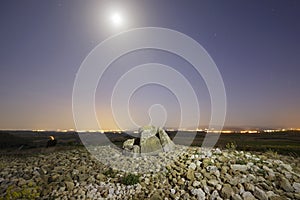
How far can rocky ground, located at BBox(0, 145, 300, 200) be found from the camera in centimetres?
915

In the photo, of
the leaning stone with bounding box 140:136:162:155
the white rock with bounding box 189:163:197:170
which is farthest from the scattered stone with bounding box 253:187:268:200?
the leaning stone with bounding box 140:136:162:155

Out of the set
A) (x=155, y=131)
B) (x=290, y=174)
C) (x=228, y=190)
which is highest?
(x=155, y=131)

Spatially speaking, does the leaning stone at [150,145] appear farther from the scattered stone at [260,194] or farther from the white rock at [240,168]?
the scattered stone at [260,194]

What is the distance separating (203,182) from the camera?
9.66 m

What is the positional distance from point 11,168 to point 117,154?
19.4 ft

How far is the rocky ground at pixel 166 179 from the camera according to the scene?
9148 millimetres

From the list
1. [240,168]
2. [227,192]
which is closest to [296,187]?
[240,168]

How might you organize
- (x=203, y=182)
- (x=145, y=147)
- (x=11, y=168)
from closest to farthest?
(x=203, y=182) → (x=11, y=168) → (x=145, y=147)

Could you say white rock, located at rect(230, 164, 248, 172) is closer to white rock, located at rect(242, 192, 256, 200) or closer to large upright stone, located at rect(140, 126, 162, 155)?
white rock, located at rect(242, 192, 256, 200)

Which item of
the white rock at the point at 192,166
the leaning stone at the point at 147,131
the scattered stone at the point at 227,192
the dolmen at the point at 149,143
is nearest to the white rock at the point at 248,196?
the scattered stone at the point at 227,192

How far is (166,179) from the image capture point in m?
10.4

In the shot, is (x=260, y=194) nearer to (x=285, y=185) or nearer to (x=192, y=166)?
(x=285, y=185)

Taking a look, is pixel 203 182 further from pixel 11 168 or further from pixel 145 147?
pixel 11 168

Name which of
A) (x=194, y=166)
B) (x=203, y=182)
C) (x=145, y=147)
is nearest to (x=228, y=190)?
(x=203, y=182)
